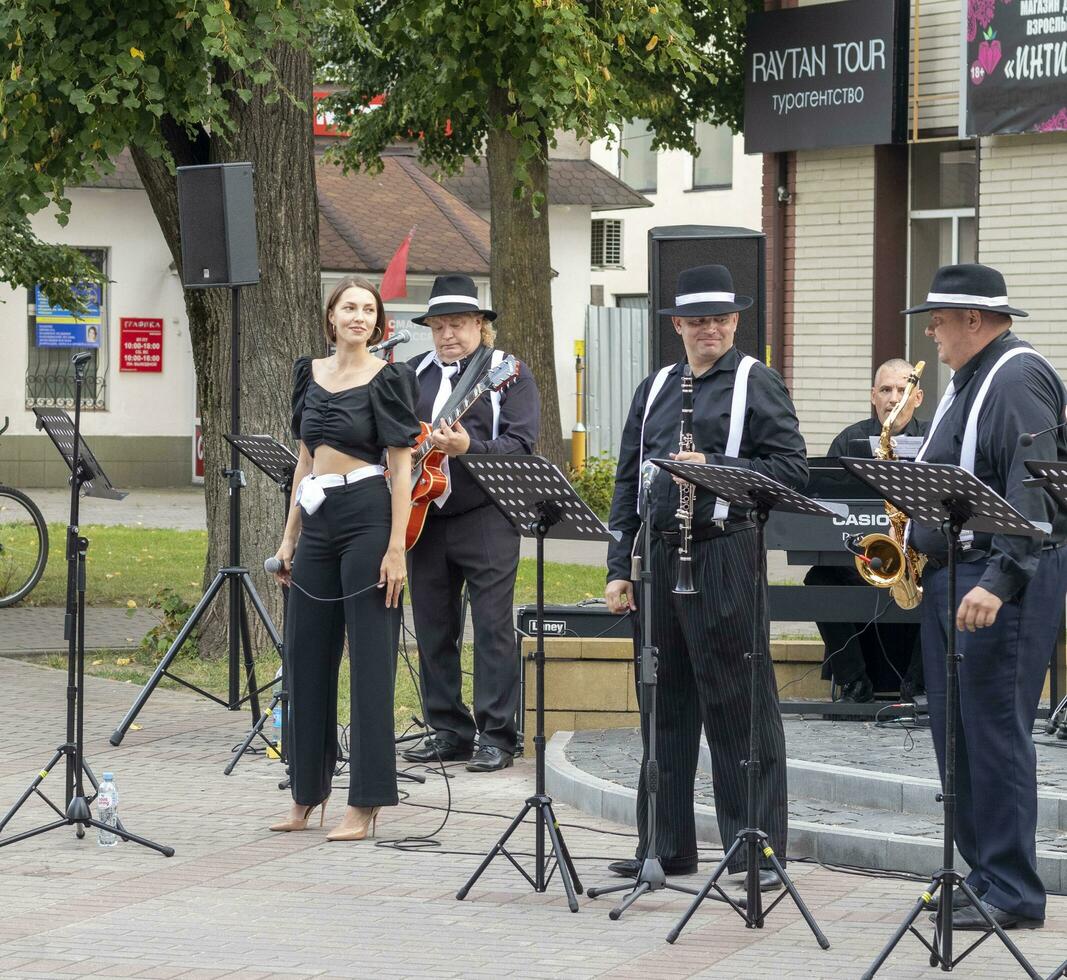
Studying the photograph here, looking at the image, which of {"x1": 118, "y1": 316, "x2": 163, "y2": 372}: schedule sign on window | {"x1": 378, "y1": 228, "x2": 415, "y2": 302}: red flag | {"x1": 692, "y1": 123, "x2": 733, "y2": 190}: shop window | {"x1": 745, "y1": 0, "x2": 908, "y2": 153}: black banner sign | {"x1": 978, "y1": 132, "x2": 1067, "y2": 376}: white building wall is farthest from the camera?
{"x1": 692, "y1": 123, "x2": 733, "y2": 190}: shop window

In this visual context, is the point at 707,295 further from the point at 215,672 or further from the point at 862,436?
the point at 215,672

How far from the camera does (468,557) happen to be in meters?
8.84

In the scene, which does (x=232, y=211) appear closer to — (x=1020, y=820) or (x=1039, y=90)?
(x=1020, y=820)

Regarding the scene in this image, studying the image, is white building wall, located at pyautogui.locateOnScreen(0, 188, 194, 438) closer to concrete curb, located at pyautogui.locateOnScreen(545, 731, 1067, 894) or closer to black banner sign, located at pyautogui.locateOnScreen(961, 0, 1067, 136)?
black banner sign, located at pyautogui.locateOnScreen(961, 0, 1067, 136)

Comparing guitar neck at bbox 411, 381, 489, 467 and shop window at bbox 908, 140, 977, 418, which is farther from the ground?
shop window at bbox 908, 140, 977, 418

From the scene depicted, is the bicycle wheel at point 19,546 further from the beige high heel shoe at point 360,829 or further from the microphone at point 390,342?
the beige high heel shoe at point 360,829

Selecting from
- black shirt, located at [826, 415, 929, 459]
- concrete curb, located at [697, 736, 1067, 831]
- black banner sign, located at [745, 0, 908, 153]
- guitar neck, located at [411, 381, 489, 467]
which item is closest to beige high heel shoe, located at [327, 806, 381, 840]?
concrete curb, located at [697, 736, 1067, 831]

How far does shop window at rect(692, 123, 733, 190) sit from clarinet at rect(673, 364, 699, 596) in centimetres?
2955

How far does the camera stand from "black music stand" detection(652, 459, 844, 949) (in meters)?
5.76

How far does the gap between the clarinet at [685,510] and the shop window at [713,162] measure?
2955 cm

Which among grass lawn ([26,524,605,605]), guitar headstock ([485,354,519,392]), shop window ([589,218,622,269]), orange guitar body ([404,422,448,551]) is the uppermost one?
shop window ([589,218,622,269])

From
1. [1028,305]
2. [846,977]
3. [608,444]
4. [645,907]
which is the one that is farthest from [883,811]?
[608,444]

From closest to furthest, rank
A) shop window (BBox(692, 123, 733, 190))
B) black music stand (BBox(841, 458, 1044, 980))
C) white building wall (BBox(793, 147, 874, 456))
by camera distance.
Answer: black music stand (BBox(841, 458, 1044, 980))
white building wall (BBox(793, 147, 874, 456))
shop window (BBox(692, 123, 733, 190))

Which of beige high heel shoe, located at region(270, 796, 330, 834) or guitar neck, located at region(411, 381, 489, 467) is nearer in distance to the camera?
beige high heel shoe, located at region(270, 796, 330, 834)
